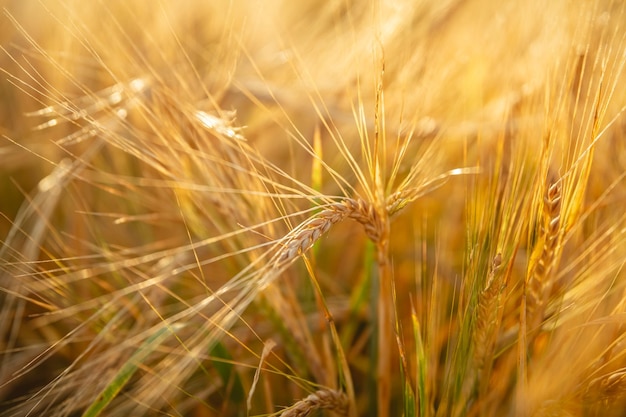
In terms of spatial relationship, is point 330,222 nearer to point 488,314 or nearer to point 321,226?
point 321,226

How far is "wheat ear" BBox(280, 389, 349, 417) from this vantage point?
22.0 inches

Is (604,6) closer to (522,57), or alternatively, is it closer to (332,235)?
(522,57)

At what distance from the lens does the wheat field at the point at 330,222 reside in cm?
60

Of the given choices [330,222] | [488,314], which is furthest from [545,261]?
[330,222]

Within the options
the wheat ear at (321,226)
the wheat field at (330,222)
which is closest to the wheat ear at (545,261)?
the wheat field at (330,222)

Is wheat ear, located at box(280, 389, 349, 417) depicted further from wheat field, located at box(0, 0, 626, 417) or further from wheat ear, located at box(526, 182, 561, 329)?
wheat ear, located at box(526, 182, 561, 329)

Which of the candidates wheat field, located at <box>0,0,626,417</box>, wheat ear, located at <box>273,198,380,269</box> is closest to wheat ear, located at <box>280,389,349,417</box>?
wheat field, located at <box>0,0,626,417</box>

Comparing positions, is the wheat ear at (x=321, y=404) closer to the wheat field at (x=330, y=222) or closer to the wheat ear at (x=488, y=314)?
the wheat field at (x=330, y=222)

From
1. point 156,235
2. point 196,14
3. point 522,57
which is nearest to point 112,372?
point 156,235

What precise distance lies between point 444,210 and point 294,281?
1.12ft

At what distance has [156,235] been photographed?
114cm

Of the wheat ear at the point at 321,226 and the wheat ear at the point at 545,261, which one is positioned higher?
the wheat ear at the point at 321,226

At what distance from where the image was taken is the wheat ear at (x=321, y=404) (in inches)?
22.0

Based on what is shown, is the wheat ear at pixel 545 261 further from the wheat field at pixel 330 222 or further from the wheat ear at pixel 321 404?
the wheat ear at pixel 321 404
